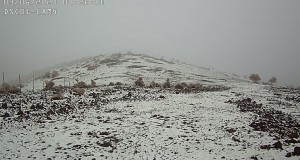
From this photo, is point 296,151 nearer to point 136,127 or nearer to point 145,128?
point 145,128

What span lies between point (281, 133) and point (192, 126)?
216 inches

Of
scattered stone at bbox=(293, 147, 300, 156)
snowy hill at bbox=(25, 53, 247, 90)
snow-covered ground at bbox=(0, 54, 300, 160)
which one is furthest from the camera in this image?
snowy hill at bbox=(25, 53, 247, 90)

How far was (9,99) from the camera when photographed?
916 inches

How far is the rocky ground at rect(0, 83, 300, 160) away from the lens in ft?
46.3

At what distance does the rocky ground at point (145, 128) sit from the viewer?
14109 millimetres

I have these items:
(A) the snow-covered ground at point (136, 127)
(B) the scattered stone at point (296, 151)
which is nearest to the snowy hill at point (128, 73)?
(A) the snow-covered ground at point (136, 127)

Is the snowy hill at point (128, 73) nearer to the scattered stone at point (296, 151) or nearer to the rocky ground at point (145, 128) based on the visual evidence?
the rocky ground at point (145, 128)

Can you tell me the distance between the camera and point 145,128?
17578mm

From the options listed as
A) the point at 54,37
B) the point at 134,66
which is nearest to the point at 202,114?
the point at 134,66

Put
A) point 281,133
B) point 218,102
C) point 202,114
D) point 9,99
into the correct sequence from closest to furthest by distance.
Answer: point 281,133 → point 202,114 → point 9,99 → point 218,102

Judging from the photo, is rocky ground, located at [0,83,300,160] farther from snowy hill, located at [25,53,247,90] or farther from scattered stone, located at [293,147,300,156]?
snowy hill, located at [25,53,247,90]

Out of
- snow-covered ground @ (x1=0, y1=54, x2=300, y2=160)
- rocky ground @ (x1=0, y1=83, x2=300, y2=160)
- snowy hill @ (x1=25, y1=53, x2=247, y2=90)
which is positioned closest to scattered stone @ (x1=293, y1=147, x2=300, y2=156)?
rocky ground @ (x1=0, y1=83, x2=300, y2=160)

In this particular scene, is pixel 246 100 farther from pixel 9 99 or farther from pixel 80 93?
pixel 9 99

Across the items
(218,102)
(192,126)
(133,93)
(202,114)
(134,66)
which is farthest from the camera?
(134,66)
